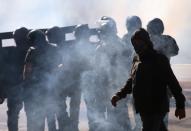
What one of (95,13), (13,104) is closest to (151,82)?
(13,104)

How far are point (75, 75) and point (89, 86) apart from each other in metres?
0.36

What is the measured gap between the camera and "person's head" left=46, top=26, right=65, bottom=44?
7188 mm

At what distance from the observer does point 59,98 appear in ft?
23.7

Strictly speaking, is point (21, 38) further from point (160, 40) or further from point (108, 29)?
point (160, 40)

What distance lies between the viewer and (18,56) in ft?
22.8

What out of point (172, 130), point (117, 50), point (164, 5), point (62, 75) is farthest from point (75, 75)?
point (164, 5)

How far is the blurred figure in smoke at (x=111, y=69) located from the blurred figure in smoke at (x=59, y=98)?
54cm

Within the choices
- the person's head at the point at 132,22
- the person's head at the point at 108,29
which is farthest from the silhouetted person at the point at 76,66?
the person's head at the point at 132,22

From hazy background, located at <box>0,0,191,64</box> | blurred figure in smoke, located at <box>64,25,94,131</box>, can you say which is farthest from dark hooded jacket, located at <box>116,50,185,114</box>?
hazy background, located at <box>0,0,191,64</box>

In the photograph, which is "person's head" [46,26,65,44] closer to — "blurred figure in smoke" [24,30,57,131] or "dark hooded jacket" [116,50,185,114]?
"blurred figure in smoke" [24,30,57,131]

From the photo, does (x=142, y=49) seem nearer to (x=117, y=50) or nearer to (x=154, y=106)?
(x=154, y=106)

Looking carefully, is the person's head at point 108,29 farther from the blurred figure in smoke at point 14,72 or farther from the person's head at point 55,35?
the blurred figure in smoke at point 14,72

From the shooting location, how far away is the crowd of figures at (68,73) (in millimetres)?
6770

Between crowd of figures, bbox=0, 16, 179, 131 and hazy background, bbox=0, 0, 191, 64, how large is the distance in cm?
953
